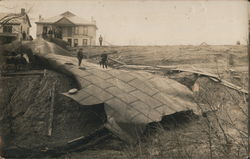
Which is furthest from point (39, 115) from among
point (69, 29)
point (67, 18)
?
point (69, 29)

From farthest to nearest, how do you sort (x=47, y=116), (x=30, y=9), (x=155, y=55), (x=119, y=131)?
(x=155, y=55), (x=30, y=9), (x=47, y=116), (x=119, y=131)

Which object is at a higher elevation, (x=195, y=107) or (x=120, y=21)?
(x=120, y=21)

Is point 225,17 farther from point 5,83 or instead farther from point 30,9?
point 5,83

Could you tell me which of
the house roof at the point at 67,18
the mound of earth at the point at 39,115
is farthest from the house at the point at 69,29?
the mound of earth at the point at 39,115

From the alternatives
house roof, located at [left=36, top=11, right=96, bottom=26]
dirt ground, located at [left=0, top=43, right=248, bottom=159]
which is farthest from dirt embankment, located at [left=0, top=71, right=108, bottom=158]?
house roof, located at [left=36, top=11, right=96, bottom=26]

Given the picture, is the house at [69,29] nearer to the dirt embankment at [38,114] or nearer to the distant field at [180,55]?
the distant field at [180,55]

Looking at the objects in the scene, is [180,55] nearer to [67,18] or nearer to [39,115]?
[67,18]

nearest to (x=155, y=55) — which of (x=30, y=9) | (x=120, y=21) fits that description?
(x=120, y=21)
